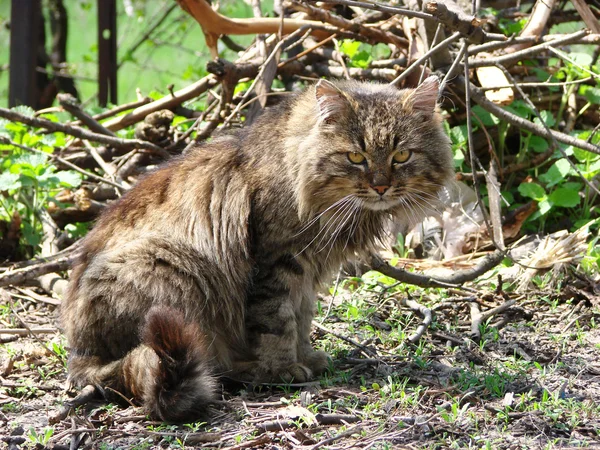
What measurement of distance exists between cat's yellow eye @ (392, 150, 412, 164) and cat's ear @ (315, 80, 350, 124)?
31 centimetres

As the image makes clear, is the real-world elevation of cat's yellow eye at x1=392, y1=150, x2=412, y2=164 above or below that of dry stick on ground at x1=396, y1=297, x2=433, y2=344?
above

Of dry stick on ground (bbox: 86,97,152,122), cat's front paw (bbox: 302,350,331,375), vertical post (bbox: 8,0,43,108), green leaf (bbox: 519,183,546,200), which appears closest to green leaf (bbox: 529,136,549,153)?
green leaf (bbox: 519,183,546,200)

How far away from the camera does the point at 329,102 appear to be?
335 centimetres

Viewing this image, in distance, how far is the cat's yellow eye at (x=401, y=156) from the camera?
3.35 m

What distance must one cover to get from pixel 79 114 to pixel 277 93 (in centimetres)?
145

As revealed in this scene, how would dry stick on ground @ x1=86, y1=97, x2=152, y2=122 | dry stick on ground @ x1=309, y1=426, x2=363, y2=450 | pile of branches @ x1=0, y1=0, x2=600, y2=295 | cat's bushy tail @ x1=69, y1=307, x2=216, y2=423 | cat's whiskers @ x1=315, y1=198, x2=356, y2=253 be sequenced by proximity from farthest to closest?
1. dry stick on ground @ x1=86, y1=97, x2=152, y2=122
2. pile of branches @ x1=0, y1=0, x2=600, y2=295
3. cat's whiskers @ x1=315, y1=198, x2=356, y2=253
4. cat's bushy tail @ x1=69, y1=307, x2=216, y2=423
5. dry stick on ground @ x1=309, y1=426, x2=363, y2=450

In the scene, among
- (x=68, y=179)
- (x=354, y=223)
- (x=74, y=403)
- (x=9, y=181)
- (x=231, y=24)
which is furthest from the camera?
(x=231, y=24)

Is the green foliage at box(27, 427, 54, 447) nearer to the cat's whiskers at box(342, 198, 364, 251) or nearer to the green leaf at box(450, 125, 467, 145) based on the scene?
the cat's whiskers at box(342, 198, 364, 251)

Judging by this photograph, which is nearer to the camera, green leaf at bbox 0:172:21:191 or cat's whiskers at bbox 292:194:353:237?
cat's whiskers at bbox 292:194:353:237

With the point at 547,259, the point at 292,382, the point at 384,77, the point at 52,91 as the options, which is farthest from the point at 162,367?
the point at 52,91

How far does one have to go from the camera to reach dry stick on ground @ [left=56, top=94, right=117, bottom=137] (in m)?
5.13

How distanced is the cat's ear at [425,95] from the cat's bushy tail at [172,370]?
1407 mm

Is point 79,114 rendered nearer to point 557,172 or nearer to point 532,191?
point 532,191

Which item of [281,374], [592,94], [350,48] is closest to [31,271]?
[281,374]
